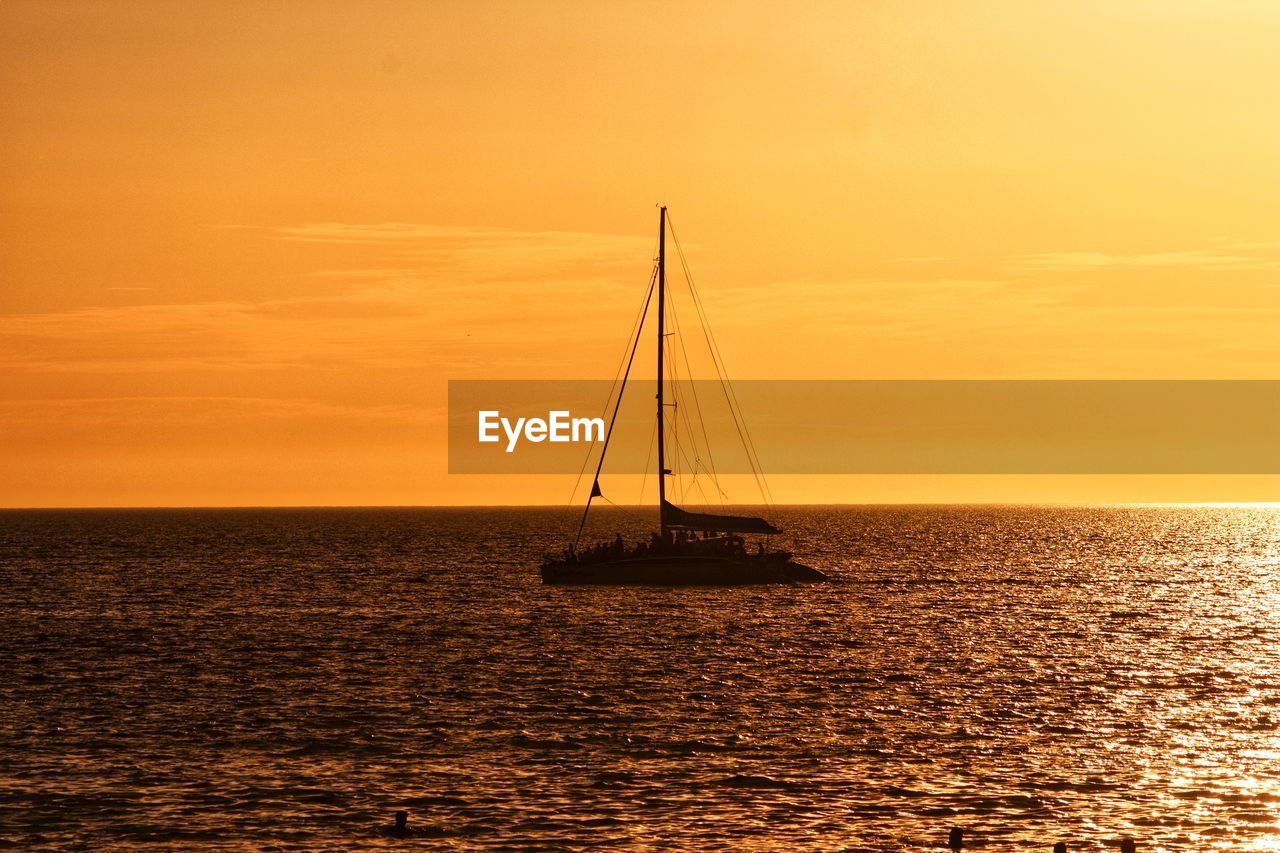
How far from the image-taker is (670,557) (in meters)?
106

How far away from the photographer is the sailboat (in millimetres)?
105438

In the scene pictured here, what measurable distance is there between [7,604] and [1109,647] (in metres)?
77.9

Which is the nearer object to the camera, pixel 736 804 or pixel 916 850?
pixel 916 850

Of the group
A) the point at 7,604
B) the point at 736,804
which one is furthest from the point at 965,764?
the point at 7,604

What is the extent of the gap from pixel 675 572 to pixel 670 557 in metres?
1.14

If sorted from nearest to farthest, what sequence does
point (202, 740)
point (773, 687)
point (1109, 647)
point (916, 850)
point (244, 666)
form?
1. point (916, 850)
2. point (202, 740)
3. point (773, 687)
4. point (244, 666)
5. point (1109, 647)

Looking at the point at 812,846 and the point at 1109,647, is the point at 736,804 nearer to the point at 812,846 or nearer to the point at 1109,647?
the point at 812,846

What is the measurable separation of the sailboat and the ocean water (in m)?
2.50

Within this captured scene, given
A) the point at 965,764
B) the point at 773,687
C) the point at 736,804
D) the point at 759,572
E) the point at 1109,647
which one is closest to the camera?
the point at 736,804

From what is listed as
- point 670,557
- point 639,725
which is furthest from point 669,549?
point 639,725

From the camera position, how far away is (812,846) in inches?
1463

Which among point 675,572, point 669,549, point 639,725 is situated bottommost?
point 639,725

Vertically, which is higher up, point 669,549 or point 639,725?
point 669,549

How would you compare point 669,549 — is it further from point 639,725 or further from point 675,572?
point 639,725
